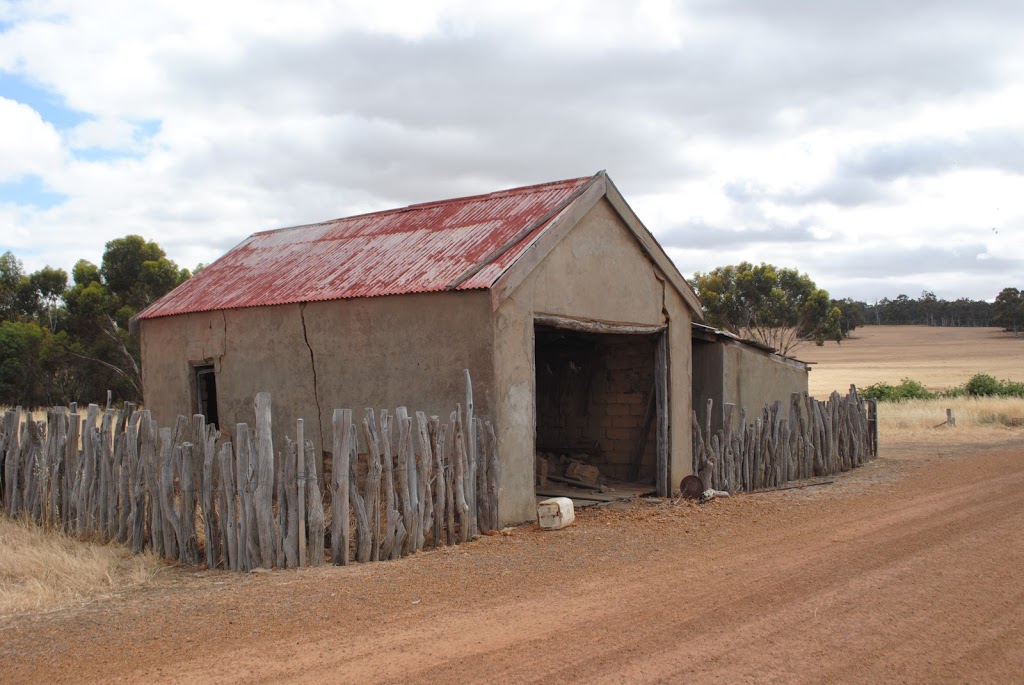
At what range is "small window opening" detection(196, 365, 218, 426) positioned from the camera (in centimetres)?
1317

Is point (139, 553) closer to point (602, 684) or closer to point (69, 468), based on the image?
point (69, 468)

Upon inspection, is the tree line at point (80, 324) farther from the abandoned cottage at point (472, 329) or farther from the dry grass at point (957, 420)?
the abandoned cottage at point (472, 329)

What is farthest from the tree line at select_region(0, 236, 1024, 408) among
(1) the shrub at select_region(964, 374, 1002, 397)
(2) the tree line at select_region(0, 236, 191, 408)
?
(1) the shrub at select_region(964, 374, 1002, 397)

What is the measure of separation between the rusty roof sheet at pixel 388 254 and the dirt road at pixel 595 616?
325 centimetres

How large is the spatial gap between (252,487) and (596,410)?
7727 millimetres

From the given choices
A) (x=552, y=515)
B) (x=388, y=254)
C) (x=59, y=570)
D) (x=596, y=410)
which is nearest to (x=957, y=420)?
(x=596, y=410)

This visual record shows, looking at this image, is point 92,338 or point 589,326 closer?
point 589,326

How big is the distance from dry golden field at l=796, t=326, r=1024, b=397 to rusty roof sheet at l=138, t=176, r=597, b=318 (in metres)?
30.4

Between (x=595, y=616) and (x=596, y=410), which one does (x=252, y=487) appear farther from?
(x=596, y=410)

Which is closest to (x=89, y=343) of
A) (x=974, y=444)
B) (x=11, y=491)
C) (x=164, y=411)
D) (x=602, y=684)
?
(x=164, y=411)

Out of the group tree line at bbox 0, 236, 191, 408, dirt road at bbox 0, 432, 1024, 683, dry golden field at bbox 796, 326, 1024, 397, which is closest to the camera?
dirt road at bbox 0, 432, 1024, 683

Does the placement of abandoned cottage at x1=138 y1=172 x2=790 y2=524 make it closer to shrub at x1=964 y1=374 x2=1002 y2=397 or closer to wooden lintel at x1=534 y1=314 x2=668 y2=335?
wooden lintel at x1=534 y1=314 x2=668 y2=335

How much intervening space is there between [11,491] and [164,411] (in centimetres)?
351

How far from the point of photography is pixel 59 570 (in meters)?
7.64
